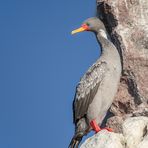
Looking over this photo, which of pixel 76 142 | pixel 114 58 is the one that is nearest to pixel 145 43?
pixel 114 58

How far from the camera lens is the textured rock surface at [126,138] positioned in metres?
13.9

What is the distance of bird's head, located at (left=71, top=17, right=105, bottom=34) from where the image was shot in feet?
57.4

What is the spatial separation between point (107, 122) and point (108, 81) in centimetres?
99

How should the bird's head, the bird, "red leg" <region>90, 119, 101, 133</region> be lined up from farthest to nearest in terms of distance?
the bird's head → the bird → "red leg" <region>90, 119, 101, 133</region>

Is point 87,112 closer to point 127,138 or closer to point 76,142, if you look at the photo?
point 76,142

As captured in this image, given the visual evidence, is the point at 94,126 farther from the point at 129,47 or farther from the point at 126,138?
the point at 129,47

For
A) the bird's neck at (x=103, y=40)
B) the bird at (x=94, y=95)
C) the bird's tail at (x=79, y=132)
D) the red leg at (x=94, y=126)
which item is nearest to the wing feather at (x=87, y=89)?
the bird at (x=94, y=95)

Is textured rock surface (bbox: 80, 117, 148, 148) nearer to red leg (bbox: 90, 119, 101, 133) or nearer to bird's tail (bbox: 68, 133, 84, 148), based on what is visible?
red leg (bbox: 90, 119, 101, 133)

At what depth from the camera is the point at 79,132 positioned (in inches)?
640

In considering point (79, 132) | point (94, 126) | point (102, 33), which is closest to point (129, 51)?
point (102, 33)

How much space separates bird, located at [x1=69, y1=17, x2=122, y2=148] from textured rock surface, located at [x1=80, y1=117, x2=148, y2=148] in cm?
163

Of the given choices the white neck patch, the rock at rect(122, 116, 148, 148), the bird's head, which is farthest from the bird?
the rock at rect(122, 116, 148, 148)

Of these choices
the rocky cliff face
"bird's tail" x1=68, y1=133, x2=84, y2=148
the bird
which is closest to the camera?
"bird's tail" x1=68, y1=133, x2=84, y2=148

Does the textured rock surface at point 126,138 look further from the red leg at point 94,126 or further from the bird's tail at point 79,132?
the bird's tail at point 79,132
